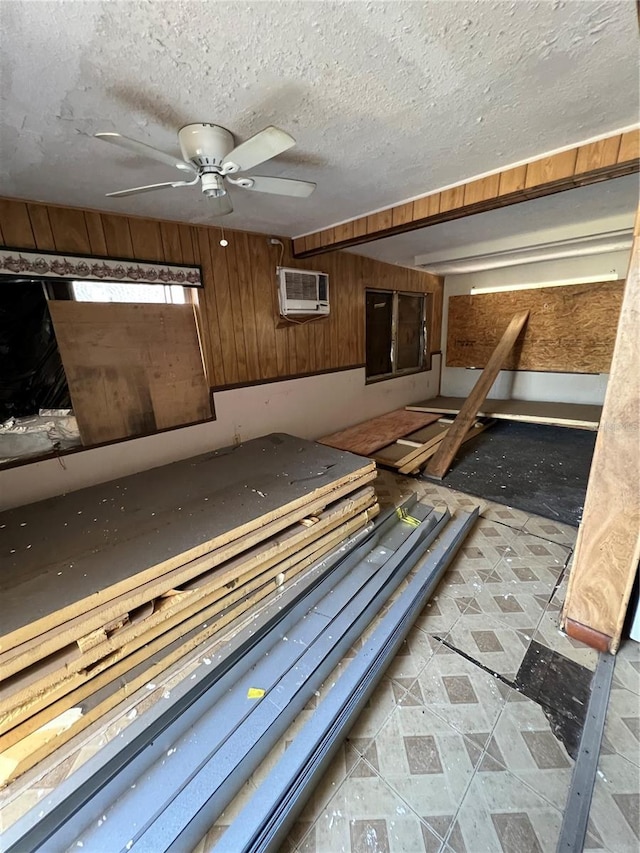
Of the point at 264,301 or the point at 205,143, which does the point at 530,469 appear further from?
the point at 205,143

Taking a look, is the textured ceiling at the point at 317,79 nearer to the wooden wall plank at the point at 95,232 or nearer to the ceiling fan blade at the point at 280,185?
the ceiling fan blade at the point at 280,185

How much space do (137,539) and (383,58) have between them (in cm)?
215

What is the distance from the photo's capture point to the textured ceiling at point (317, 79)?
909 mm

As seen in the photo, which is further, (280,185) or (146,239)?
(146,239)

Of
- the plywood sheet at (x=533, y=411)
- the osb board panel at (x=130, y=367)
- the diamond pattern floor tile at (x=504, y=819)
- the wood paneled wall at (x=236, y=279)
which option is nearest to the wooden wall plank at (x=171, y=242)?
the wood paneled wall at (x=236, y=279)

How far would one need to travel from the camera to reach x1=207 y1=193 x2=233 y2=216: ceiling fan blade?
161cm

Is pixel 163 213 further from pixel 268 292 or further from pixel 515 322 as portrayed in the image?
pixel 515 322

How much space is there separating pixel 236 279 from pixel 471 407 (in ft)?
Result: 9.82

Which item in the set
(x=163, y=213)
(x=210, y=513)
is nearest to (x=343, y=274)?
(x=163, y=213)

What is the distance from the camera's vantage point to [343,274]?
407 cm

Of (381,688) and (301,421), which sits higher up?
(301,421)

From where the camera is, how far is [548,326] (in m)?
4.95

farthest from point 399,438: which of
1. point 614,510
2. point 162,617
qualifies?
point 162,617

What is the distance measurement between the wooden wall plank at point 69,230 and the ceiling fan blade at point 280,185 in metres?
1.37
